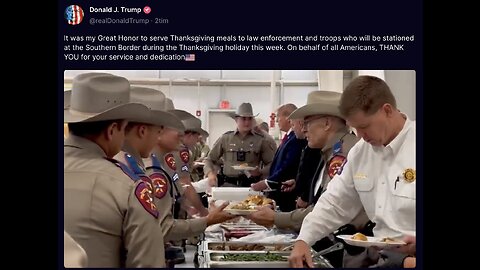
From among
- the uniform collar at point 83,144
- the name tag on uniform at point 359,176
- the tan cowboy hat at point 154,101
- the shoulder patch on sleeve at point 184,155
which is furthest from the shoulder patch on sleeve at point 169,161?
the uniform collar at point 83,144

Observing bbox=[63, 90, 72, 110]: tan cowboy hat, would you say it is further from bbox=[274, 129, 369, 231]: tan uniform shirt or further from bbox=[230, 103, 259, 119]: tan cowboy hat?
bbox=[230, 103, 259, 119]: tan cowboy hat

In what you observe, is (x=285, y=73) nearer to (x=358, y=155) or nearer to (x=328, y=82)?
(x=328, y=82)

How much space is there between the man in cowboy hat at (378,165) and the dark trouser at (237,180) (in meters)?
2.88

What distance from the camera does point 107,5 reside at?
4.42 feet

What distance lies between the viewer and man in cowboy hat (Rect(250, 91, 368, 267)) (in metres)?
2.33

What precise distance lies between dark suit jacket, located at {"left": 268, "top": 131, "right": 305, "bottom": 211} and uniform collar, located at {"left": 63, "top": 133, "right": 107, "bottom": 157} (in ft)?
7.28

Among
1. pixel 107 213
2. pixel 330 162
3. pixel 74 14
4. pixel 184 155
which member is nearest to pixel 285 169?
pixel 184 155

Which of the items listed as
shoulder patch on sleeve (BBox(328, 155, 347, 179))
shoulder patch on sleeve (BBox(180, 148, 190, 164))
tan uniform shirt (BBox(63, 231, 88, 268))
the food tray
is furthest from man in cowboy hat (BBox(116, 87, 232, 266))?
shoulder patch on sleeve (BBox(180, 148, 190, 164))

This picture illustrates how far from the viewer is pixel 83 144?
1.49m

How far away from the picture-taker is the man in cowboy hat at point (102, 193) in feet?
4.58

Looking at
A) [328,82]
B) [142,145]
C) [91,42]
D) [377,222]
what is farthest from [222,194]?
[91,42]

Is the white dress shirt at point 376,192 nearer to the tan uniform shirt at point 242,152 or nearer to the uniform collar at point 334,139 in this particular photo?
the uniform collar at point 334,139

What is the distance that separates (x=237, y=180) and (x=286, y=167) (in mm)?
1277

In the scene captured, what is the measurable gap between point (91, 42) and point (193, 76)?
950cm
